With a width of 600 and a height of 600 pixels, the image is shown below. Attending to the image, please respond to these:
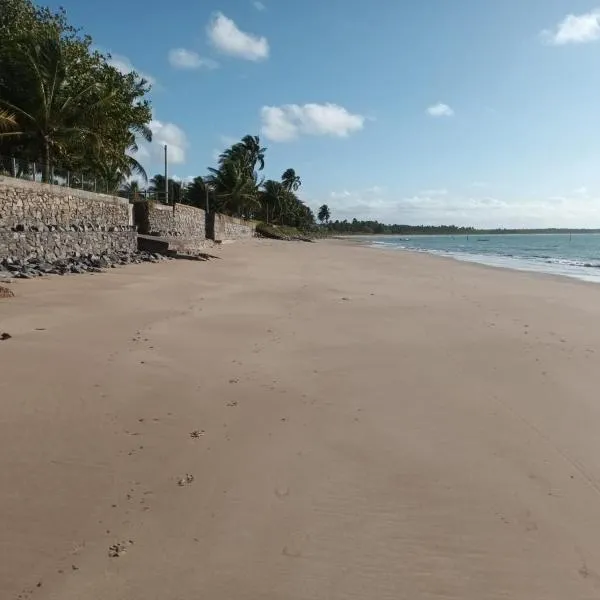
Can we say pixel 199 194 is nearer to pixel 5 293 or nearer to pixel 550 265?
pixel 550 265

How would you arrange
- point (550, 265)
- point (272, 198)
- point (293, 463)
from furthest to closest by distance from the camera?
point (272, 198)
point (550, 265)
point (293, 463)

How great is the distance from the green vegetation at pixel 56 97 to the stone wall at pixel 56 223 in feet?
8.40

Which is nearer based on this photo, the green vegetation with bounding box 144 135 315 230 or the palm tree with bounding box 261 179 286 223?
the green vegetation with bounding box 144 135 315 230

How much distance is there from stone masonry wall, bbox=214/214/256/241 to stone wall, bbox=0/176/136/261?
798 inches

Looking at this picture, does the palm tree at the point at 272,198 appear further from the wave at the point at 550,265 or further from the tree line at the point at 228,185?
the wave at the point at 550,265

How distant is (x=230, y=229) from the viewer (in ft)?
159

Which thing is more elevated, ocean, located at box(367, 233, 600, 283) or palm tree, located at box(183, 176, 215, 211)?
palm tree, located at box(183, 176, 215, 211)

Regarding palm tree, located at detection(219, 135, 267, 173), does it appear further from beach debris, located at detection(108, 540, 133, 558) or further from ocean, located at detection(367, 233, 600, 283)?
beach debris, located at detection(108, 540, 133, 558)

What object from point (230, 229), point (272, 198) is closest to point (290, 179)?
point (272, 198)

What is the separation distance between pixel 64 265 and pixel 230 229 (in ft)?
111

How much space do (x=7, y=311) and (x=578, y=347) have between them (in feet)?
28.5

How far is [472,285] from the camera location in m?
16.8

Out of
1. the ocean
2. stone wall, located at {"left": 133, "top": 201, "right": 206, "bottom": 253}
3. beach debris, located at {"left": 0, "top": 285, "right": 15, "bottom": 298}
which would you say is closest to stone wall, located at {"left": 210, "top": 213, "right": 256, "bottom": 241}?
stone wall, located at {"left": 133, "top": 201, "right": 206, "bottom": 253}

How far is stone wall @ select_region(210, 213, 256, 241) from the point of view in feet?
138
